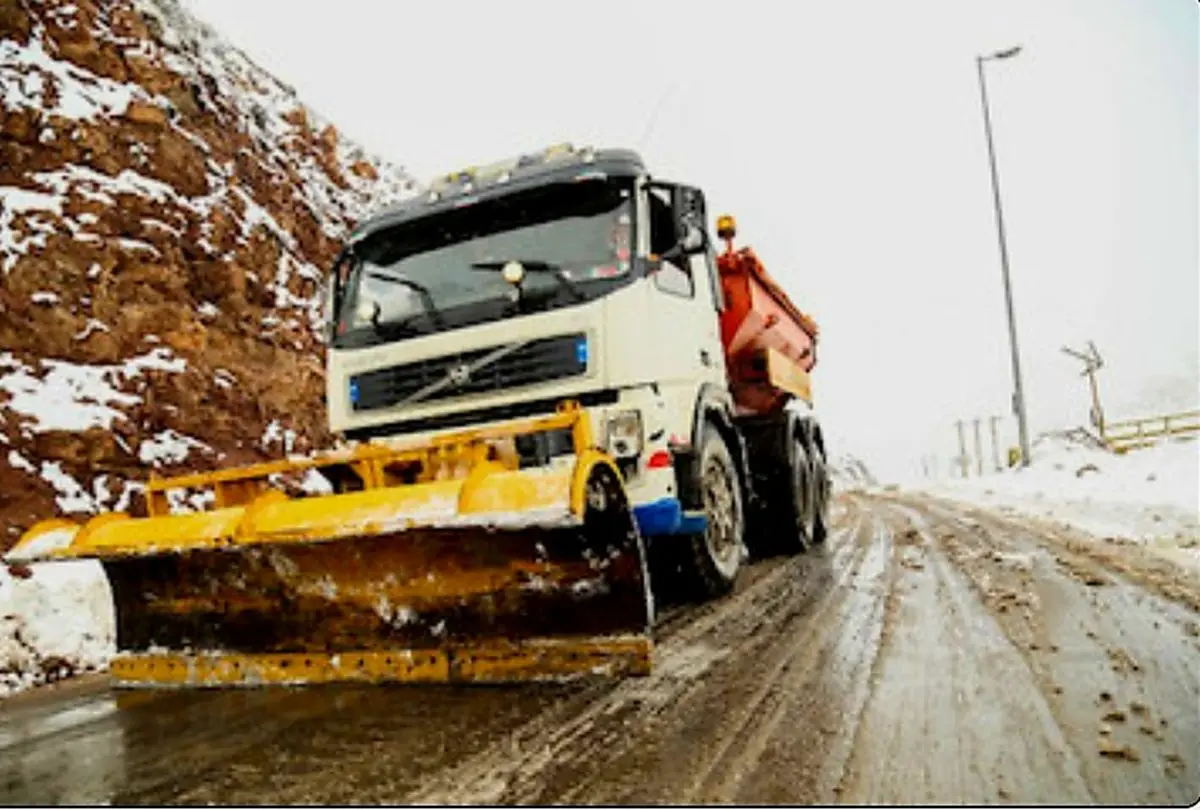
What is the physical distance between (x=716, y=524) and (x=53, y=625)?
168 inches

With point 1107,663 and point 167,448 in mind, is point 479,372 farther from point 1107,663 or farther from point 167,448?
point 167,448

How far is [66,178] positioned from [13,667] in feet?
23.8

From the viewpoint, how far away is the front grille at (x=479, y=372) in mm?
4320

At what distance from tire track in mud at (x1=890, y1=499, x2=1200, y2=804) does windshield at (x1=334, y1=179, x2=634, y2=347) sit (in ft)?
9.04

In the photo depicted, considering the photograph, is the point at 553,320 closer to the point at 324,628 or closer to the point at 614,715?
the point at 324,628

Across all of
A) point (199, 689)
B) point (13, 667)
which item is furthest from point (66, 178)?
point (199, 689)

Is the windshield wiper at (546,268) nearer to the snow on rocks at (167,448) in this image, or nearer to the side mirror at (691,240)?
the side mirror at (691,240)

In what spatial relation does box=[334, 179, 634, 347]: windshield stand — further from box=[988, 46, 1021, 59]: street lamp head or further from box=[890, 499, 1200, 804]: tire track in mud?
box=[988, 46, 1021, 59]: street lamp head

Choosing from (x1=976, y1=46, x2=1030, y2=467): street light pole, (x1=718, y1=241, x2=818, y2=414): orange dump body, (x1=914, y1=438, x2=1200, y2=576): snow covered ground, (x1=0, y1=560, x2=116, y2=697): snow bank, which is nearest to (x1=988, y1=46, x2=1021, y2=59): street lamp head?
(x1=976, y1=46, x2=1030, y2=467): street light pole

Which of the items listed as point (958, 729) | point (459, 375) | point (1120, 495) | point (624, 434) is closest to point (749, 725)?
point (958, 729)

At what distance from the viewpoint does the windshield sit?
4.53 meters

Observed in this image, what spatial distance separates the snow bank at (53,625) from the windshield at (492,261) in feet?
8.10

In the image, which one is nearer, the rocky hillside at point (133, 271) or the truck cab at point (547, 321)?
the truck cab at point (547, 321)

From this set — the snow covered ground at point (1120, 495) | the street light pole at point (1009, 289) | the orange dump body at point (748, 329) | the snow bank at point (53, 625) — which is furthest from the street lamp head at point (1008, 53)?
the snow bank at point (53, 625)
